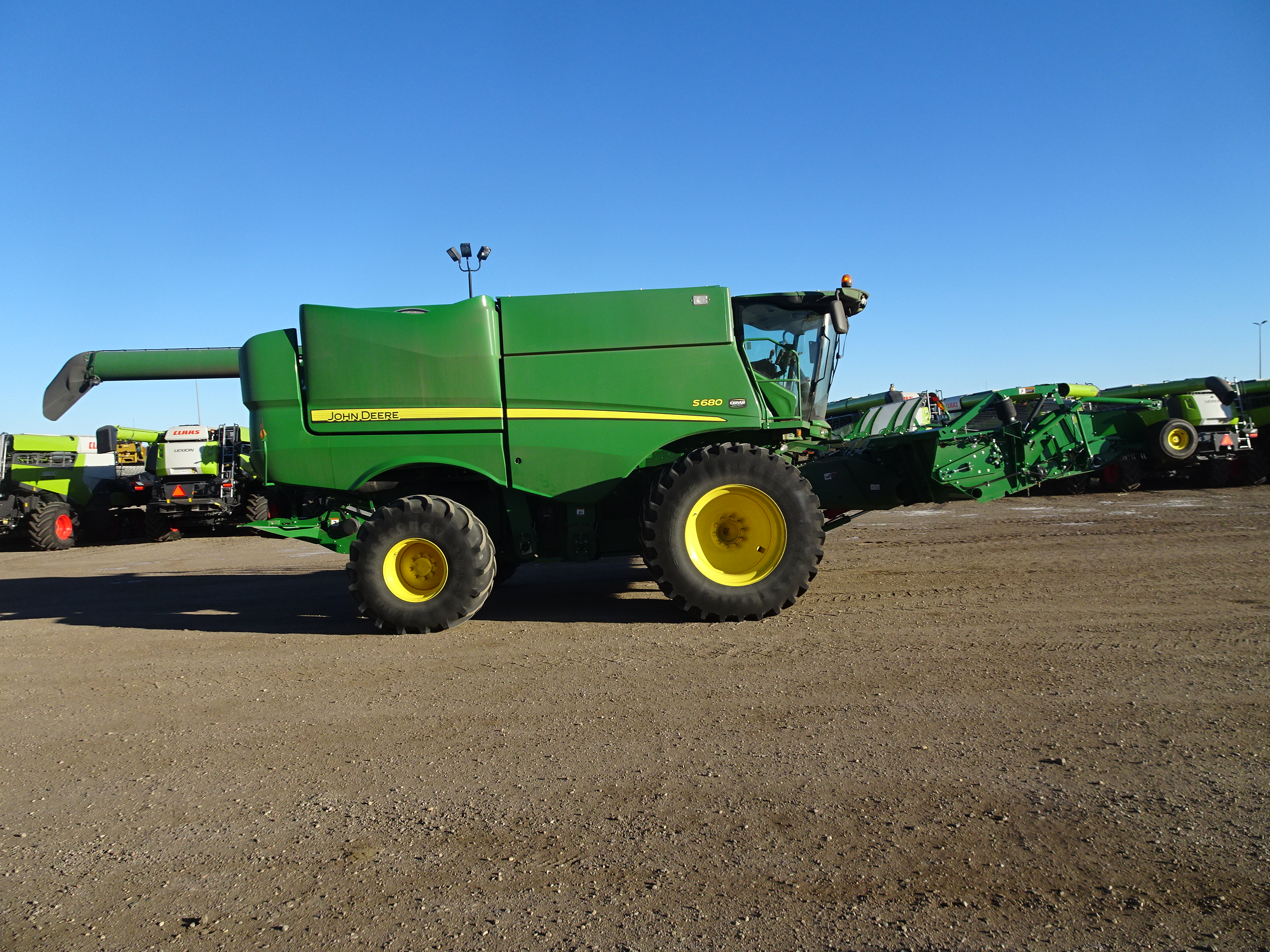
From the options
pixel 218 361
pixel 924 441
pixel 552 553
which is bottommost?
pixel 552 553

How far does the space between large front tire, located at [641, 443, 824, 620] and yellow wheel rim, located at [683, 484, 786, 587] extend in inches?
0.4

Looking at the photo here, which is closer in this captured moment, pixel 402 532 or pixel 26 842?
pixel 26 842

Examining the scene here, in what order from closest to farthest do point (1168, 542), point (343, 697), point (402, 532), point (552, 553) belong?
point (343, 697) → point (402, 532) → point (552, 553) → point (1168, 542)

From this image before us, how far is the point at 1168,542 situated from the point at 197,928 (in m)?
10.7

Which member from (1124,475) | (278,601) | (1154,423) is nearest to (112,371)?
(278,601)

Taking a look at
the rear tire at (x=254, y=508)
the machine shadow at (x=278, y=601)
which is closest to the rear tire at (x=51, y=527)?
the rear tire at (x=254, y=508)

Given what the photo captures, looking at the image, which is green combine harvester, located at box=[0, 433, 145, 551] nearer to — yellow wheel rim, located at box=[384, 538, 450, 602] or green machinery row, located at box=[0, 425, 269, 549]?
green machinery row, located at box=[0, 425, 269, 549]

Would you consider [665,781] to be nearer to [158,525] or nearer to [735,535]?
[735,535]

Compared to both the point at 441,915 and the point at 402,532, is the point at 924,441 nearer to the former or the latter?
the point at 402,532

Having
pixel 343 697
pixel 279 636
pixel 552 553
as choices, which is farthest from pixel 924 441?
pixel 279 636

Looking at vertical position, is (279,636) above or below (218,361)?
below

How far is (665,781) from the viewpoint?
357 centimetres

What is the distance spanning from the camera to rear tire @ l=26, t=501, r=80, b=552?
1702cm

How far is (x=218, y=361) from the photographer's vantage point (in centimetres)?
847
